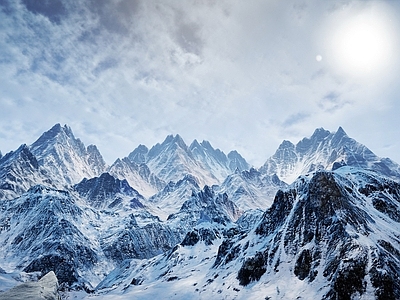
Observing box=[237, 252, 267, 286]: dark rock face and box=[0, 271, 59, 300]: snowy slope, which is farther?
box=[237, 252, 267, 286]: dark rock face

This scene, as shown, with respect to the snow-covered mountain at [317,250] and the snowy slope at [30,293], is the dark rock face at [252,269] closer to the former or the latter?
the snow-covered mountain at [317,250]

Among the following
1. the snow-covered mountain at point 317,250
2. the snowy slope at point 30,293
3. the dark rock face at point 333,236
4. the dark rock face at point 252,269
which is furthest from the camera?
the dark rock face at point 252,269

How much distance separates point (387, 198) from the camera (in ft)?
295

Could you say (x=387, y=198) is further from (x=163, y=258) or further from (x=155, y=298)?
(x=163, y=258)

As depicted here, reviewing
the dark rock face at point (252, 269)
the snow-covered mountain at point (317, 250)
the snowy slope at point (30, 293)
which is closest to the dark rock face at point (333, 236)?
the dark rock face at point (252, 269)

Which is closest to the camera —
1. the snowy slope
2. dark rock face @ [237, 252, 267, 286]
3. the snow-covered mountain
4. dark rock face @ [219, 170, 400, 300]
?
the snowy slope

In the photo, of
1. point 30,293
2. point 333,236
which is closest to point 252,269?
point 333,236

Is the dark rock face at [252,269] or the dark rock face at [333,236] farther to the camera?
the dark rock face at [252,269]

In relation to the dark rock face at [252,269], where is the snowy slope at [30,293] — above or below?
below

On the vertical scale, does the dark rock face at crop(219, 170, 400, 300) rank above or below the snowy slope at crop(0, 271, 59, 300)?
above

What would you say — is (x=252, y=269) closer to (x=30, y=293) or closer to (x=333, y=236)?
(x=333, y=236)

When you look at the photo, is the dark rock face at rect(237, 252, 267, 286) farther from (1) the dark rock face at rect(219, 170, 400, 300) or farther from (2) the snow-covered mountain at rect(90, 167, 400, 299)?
(2) the snow-covered mountain at rect(90, 167, 400, 299)

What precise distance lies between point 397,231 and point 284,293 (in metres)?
34.0

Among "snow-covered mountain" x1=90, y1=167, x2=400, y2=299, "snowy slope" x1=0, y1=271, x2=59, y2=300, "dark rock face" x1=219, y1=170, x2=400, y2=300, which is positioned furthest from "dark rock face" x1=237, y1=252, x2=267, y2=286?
"snowy slope" x1=0, y1=271, x2=59, y2=300
